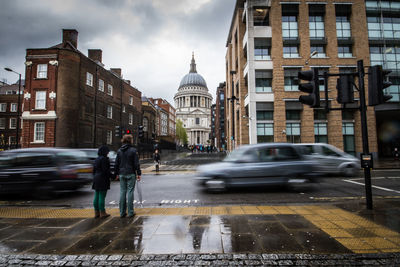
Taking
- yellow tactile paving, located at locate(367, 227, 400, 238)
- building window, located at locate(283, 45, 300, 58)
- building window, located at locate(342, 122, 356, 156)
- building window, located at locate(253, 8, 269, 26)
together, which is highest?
building window, located at locate(253, 8, 269, 26)

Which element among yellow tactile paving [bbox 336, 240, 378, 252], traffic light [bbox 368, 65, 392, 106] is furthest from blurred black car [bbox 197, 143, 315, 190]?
yellow tactile paving [bbox 336, 240, 378, 252]

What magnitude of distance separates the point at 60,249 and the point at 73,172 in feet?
Result: 16.3

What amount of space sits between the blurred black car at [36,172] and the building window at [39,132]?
56.7 feet

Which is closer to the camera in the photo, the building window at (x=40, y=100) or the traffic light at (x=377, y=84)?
the traffic light at (x=377, y=84)

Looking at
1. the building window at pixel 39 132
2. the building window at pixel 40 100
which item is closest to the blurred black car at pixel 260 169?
the building window at pixel 39 132

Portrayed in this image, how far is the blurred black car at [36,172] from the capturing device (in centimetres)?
712

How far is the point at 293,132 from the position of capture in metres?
24.3

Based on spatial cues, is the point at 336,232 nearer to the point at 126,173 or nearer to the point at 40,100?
the point at 126,173

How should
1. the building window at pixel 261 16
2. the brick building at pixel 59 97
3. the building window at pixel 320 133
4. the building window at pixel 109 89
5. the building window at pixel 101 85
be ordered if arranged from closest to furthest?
1. the brick building at pixel 59 97
2. the building window at pixel 320 133
3. the building window at pixel 261 16
4. the building window at pixel 101 85
5. the building window at pixel 109 89

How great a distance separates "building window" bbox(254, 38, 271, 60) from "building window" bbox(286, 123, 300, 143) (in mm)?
8544

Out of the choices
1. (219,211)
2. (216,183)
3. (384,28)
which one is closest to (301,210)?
→ (219,211)

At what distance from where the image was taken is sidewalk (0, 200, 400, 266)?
2965 mm

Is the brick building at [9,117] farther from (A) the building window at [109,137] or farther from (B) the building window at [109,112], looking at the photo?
(B) the building window at [109,112]

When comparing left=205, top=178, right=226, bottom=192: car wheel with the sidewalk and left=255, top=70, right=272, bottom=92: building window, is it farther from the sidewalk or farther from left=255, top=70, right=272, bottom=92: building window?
left=255, top=70, right=272, bottom=92: building window
